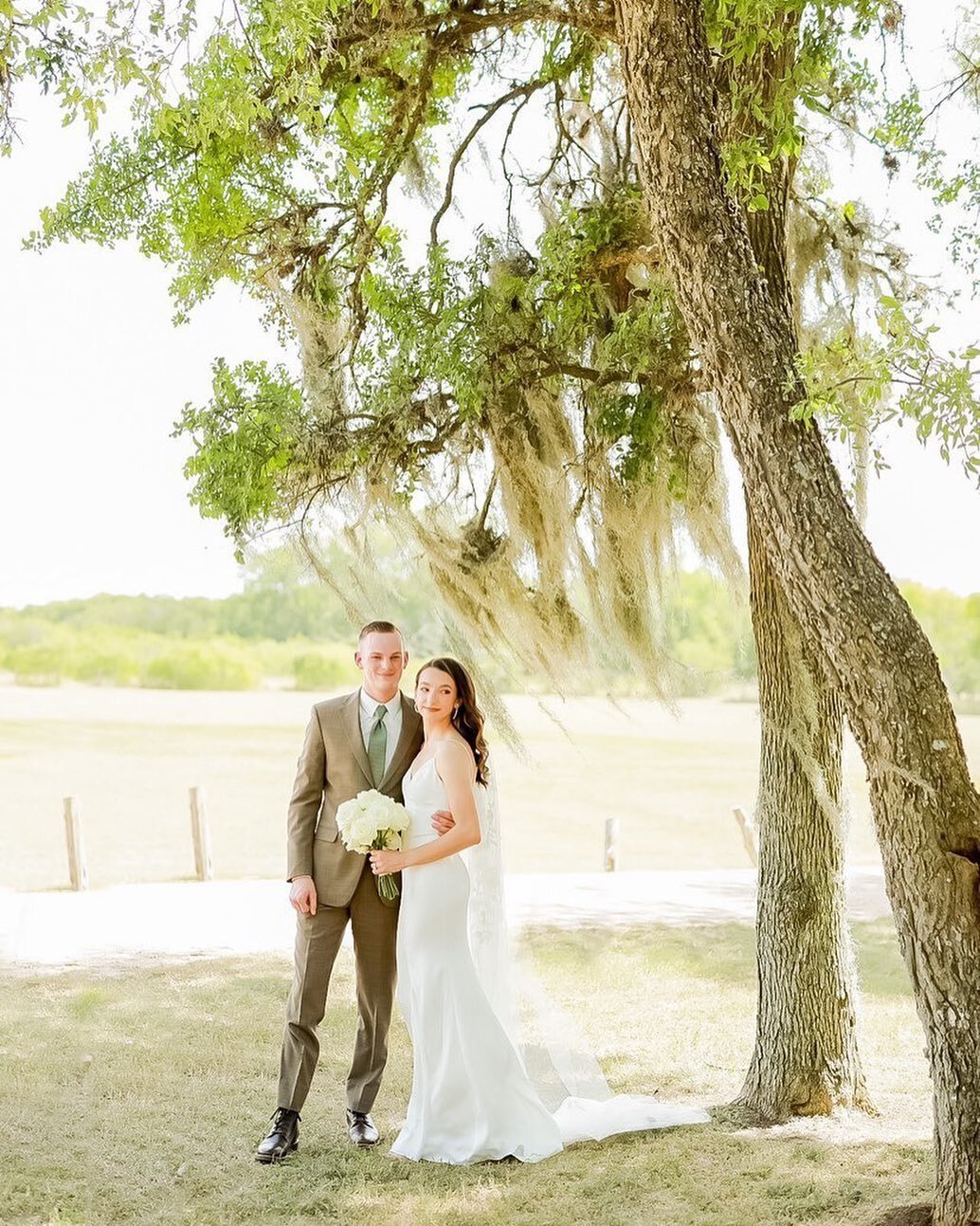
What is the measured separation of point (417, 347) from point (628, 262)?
2.57 feet

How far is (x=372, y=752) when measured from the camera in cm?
406

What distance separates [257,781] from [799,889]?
70.9 ft

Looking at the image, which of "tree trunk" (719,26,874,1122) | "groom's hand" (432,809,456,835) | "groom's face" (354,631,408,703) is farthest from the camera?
"tree trunk" (719,26,874,1122)

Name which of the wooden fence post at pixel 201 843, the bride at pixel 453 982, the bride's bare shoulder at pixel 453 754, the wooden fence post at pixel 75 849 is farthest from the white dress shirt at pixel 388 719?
the wooden fence post at pixel 201 843

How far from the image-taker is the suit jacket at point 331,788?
396cm

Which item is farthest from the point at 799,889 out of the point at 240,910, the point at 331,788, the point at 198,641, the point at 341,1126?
the point at 198,641

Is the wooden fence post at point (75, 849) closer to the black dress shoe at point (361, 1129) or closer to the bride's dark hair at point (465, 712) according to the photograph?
the black dress shoe at point (361, 1129)

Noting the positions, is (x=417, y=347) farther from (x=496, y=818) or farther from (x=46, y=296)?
(x=46, y=296)

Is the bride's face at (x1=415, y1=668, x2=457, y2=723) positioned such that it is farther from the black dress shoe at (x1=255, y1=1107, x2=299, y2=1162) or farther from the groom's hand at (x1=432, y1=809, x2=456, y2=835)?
the black dress shoe at (x1=255, y1=1107, x2=299, y2=1162)

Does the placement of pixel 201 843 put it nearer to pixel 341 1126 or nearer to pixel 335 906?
pixel 341 1126

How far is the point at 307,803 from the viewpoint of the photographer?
13.1 ft

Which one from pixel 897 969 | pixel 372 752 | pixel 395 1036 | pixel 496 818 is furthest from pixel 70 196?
pixel 897 969

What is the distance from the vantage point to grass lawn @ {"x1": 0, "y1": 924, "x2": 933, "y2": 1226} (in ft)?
11.5

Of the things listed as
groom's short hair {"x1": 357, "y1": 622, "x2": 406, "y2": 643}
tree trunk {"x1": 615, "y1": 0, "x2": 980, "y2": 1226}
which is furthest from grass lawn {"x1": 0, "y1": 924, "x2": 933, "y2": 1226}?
groom's short hair {"x1": 357, "y1": 622, "x2": 406, "y2": 643}
